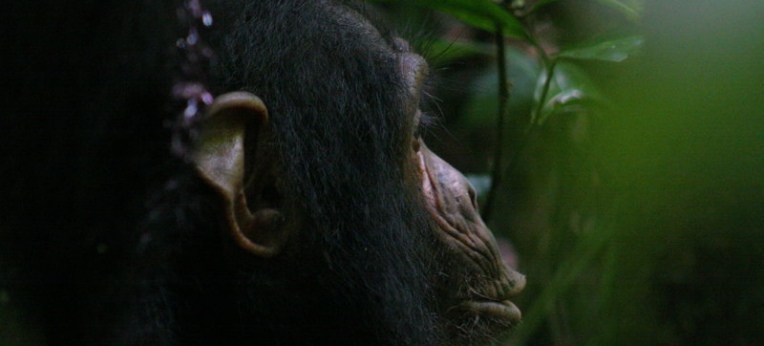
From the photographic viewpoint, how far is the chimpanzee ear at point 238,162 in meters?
1.19

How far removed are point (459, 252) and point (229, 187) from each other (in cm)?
68

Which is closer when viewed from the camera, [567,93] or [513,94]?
[567,93]

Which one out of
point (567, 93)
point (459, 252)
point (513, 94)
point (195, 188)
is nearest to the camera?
point (195, 188)

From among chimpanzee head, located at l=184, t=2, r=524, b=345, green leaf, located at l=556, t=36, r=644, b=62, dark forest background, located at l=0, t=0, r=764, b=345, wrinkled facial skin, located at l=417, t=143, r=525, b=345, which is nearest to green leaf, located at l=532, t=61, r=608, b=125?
dark forest background, located at l=0, t=0, r=764, b=345

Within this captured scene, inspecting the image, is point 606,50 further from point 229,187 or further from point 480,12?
point 229,187

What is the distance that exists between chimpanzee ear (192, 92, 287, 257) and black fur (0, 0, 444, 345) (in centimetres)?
3

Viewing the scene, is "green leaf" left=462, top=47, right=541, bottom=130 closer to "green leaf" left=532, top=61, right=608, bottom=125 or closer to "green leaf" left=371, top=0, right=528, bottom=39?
"green leaf" left=532, top=61, right=608, bottom=125

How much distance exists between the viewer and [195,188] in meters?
1.18

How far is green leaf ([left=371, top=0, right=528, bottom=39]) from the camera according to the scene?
71.6 inches

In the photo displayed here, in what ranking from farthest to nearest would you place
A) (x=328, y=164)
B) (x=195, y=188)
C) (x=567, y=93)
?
(x=567, y=93) → (x=328, y=164) → (x=195, y=188)

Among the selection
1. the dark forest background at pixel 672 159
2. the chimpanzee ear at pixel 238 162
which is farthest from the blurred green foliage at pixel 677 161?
the chimpanzee ear at pixel 238 162

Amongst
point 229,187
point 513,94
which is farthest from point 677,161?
point 513,94

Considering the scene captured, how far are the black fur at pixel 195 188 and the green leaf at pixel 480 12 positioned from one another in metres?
0.21

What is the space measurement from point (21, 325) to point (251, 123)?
22.8 inches
